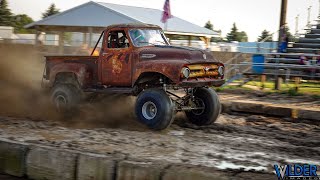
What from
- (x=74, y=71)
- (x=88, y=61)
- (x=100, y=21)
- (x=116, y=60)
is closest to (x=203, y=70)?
(x=116, y=60)

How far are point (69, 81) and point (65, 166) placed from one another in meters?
4.64

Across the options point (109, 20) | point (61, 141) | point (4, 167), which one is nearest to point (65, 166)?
point (4, 167)

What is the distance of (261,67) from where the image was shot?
57.6ft

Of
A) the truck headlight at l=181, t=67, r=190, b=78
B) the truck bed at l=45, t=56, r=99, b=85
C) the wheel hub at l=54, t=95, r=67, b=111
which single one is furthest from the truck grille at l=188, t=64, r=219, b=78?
the wheel hub at l=54, t=95, r=67, b=111

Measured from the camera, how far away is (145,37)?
362 inches

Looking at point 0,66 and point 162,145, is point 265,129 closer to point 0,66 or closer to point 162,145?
point 162,145

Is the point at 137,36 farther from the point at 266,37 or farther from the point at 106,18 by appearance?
the point at 106,18

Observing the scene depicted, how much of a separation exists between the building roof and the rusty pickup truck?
20.6 m

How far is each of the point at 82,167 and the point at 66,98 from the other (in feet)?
14.7

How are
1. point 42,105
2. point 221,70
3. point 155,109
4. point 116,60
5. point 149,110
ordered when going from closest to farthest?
point 155,109, point 149,110, point 221,70, point 116,60, point 42,105

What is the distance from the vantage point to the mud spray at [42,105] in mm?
9398

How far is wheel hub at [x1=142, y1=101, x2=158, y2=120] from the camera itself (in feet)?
27.8

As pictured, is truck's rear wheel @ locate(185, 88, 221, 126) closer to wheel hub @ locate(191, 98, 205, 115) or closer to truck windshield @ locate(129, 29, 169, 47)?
wheel hub @ locate(191, 98, 205, 115)

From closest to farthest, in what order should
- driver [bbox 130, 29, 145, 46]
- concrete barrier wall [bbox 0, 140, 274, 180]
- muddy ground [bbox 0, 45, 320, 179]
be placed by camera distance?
concrete barrier wall [bbox 0, 140, 274, 180] → muddy ground [bbox 0, 45, 320, 179] → driver [bbox 130, 29, 145, 46]
